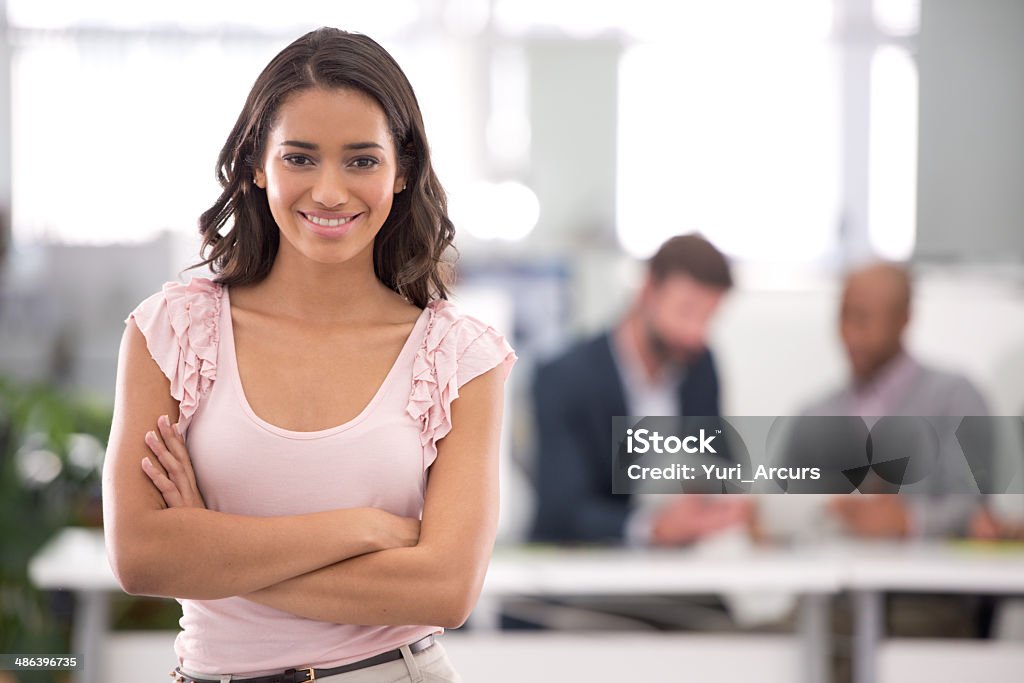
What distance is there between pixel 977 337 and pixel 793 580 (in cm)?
68

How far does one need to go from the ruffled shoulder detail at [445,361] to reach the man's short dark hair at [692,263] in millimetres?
1313

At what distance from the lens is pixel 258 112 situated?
107 centimetres

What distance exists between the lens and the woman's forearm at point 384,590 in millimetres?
995

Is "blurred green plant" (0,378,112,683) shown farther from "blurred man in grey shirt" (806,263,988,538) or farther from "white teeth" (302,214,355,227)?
"blurred man in grey shirt" (806,263,988,538)

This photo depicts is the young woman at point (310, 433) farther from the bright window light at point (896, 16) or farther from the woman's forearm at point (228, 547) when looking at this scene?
the bright window light at point (896, 16)

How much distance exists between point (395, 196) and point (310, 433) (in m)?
0.27

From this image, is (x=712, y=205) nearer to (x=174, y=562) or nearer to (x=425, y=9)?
(x=425, y=9)

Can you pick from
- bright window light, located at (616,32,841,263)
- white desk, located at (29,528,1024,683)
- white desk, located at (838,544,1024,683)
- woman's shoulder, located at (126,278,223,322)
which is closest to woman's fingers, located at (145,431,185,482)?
woman's shoulder, located at (126,278,223,322)

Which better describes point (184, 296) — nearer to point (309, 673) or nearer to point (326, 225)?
point (326, 225)

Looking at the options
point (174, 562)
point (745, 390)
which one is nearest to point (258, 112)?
point (174, 562)

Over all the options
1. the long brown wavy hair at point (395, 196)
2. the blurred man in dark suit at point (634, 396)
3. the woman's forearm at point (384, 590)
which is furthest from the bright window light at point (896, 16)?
the woman's forearm at point (384, 590)

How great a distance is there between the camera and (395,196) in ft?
3.75

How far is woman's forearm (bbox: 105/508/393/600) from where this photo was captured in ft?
3.24

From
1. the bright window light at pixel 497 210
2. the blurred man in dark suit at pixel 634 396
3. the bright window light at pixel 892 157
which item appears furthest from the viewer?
the bright window light at pixel 497 210
